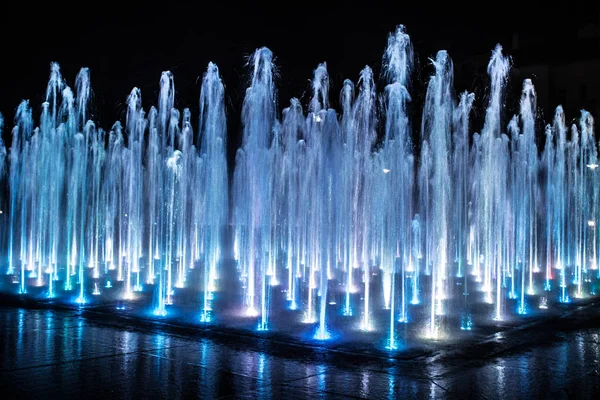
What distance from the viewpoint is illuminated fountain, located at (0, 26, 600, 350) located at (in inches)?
472

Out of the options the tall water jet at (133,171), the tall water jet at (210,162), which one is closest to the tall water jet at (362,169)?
the tall water jet at (210,162)

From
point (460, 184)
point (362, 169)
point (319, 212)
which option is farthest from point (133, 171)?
point (460, 184)

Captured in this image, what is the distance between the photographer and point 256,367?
6.95 m

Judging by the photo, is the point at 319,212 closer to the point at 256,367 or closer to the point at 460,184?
the point at 460,184

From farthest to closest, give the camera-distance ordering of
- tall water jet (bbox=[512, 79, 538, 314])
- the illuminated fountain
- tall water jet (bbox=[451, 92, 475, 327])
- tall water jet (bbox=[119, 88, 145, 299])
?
tall water jet (bbox=[451, 92, 475, 327]) < tall water jet (bbox=[119, 88, 145, 299]) < tall water jet (bbox=[512, 79, 538, 314]) < the illuminated fountain

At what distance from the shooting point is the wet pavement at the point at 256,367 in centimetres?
604

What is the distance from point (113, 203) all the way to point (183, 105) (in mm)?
9719

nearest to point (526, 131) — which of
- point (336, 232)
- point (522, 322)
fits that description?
point (336, 232)

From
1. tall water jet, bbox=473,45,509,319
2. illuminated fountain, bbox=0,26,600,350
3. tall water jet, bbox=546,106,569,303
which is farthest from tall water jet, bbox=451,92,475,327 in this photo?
tall water jet, bbox=546,106,569,303

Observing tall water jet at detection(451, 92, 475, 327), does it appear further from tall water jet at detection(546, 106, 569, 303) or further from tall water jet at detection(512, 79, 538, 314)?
tall water jet at detection(546, 106, 569, 303)

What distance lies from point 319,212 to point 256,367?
17.6m

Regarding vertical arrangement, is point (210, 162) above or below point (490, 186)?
above

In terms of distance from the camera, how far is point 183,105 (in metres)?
39.7

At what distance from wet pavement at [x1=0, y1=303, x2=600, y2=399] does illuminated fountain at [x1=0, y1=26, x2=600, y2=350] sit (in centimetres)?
105
